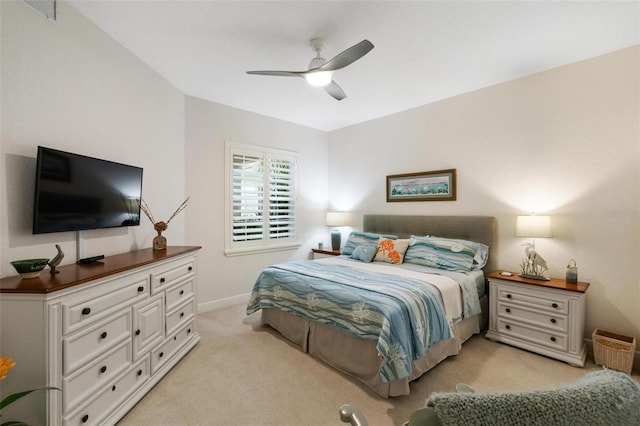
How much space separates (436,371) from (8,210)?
3.29m

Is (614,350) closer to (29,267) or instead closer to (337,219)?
A: (337,219)

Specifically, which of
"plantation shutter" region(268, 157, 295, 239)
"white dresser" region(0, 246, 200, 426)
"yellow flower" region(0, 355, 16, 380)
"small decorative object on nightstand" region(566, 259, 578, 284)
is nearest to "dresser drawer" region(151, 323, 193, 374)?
"white dresser" region(0, 246, 200, 426)

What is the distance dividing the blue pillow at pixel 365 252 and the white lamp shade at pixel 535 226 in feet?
5.43

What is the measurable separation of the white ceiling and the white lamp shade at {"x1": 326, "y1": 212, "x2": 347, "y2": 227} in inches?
84.3

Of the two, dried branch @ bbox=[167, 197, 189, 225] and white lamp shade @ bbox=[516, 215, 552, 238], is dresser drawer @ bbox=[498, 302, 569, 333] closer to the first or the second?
white lamp shade @ bbox=[516, 215, 552, 238]

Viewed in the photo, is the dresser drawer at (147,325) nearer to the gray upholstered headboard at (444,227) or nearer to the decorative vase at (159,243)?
the decorative vase at (159,243)

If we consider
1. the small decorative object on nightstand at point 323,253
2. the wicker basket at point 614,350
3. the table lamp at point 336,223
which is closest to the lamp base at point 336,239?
the table lamp at point 336,223

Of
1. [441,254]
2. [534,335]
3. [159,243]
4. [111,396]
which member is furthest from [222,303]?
[534,335]

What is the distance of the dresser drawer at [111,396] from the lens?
158 cm

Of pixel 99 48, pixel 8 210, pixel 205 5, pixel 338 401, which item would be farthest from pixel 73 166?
pixel 338 401

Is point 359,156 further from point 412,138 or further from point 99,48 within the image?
point 99,48

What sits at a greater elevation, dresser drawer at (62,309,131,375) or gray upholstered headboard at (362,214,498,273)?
gray upholstered headboard at (362,214,498,273)

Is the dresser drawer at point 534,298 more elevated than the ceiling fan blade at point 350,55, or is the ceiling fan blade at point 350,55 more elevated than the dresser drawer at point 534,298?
the ceiling fan blade at point 350,55

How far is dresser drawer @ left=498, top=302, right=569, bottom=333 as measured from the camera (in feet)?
8.32
